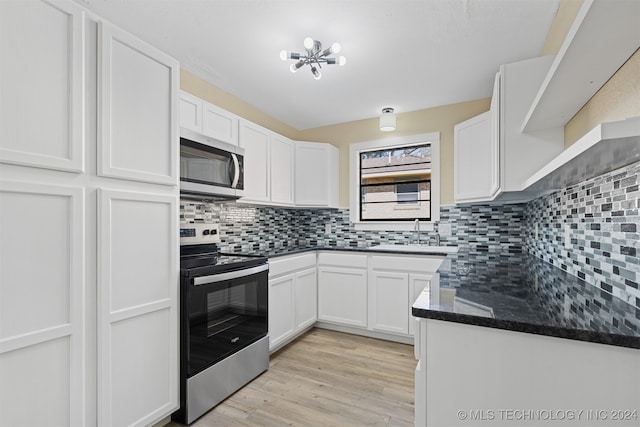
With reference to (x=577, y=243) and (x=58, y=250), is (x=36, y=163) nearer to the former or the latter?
(x=58, y=250)

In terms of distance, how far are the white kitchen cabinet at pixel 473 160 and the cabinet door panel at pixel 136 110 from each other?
7.91 ft

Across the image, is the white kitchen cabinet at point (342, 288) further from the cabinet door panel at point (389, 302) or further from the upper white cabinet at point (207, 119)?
the upper white cabinet at point (207, 119)

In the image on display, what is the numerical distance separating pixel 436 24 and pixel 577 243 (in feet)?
5.06

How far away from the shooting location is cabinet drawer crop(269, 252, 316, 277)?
263 cm

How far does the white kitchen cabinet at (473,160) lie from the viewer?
2660 mm

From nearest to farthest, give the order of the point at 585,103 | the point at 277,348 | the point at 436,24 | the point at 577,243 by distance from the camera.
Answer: the point at 585,103 → the point at 577,243 → the point at 436,24 → the point at 277,348

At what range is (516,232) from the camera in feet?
9.91

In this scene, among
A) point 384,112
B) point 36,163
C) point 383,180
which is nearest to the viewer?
point 36,163

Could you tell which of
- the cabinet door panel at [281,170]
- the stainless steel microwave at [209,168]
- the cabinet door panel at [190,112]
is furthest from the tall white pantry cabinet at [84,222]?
the cabinet door panel at [281,170]

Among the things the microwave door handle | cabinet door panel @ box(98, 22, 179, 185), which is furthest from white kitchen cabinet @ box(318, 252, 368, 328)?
cabinet door panel @ box(98, 22, 179, 185)

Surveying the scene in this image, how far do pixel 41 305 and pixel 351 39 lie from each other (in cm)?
226

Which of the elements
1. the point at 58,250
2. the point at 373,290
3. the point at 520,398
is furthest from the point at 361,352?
the point at 58,250

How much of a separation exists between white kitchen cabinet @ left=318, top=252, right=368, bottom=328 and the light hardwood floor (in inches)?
12.9

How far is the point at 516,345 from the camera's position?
85 cm
